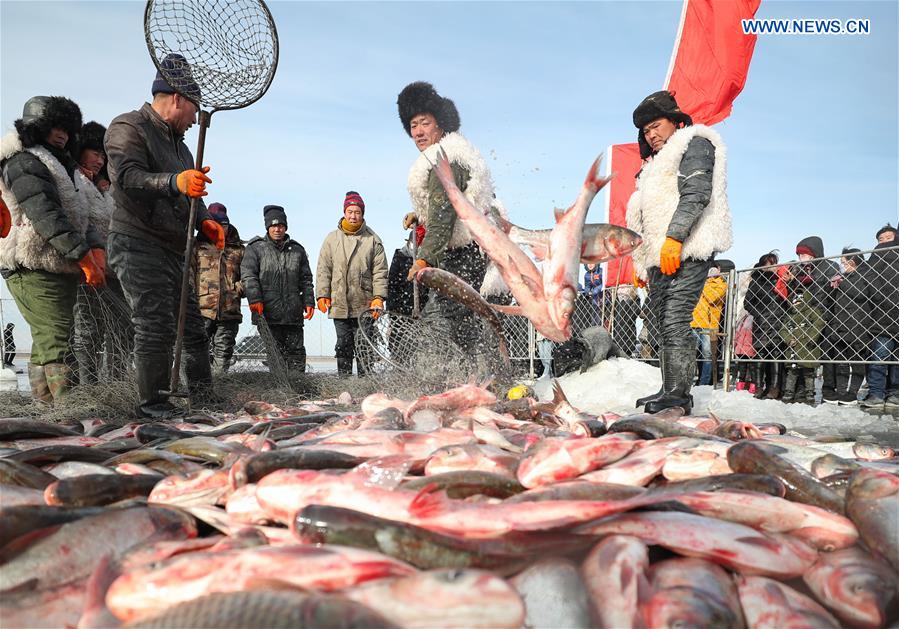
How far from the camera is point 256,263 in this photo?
29.9 feet

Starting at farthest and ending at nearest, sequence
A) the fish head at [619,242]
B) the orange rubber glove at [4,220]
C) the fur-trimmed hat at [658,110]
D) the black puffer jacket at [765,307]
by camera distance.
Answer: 1. the black puffer jacket at [765,307]
2. the fur-trimmed hat at [658,110]
3. the orange rubber glove at [4,220]
4. the fish head at [619,242]

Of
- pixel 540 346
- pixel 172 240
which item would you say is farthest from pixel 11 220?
pixel 540 346

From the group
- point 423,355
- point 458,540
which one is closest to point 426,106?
point 423,355

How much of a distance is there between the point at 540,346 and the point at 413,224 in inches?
163

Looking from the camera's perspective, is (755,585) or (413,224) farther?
(413,224)

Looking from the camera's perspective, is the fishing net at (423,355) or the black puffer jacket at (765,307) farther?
the black puffer jacket at (765,307)

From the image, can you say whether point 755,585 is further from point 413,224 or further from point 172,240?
point 413,224

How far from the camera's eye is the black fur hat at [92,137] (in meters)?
7.27

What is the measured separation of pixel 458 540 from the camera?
165cm

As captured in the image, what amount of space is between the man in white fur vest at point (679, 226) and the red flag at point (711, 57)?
7.12m

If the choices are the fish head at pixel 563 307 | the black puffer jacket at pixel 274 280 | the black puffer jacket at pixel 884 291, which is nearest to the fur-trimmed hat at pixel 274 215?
the black puffer jacket at pixel 274 280

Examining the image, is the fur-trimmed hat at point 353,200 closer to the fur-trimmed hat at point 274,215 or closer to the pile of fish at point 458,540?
the fur-trimmed hat at point 274,215

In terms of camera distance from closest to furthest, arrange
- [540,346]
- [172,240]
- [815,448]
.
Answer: [815,448], [172,240], [540,346]

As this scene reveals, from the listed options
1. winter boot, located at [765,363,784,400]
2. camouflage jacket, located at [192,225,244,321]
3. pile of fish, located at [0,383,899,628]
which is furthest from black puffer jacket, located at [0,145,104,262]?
winter boot, located at [765,363,784,400]
